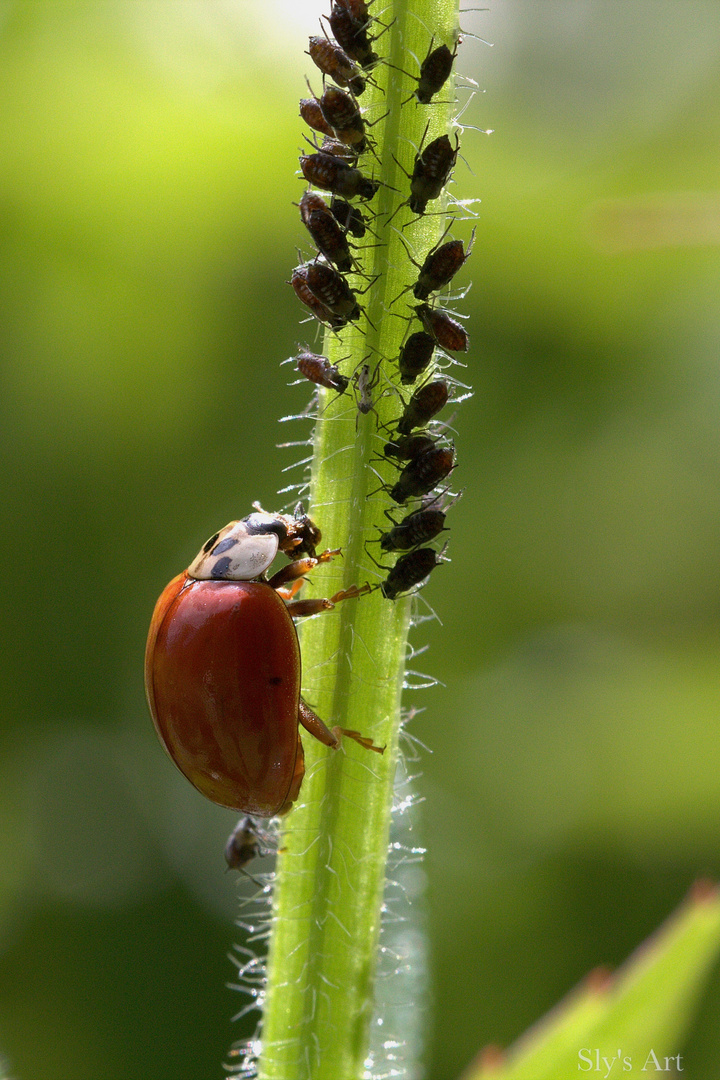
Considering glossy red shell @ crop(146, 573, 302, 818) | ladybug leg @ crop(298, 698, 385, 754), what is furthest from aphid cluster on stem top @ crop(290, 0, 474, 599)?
glossy red shell @ crop(146, 573, 302, 818)

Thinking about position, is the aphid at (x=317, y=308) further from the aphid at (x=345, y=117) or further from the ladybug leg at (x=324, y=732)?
the ladybug leg at (x=324, y=732)

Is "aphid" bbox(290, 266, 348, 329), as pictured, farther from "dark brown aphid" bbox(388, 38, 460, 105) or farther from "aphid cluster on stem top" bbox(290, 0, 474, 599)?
"dark brown aphid" bbox(388, 38, 460, 105)

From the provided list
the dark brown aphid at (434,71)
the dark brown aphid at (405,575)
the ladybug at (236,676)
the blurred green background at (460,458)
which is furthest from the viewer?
the blurred green background at (460,458)

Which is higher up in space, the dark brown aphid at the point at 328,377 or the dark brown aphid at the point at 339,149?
the dark brown aphid at the point at 339,149

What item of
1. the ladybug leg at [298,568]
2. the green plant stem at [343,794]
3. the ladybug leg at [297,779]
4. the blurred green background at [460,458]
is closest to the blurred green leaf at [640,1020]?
the green plant stem at [343,794]

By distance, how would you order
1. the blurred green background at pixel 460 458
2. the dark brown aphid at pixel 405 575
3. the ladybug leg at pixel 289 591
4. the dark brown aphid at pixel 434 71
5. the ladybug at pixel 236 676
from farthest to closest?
1. the blurred green background at pixel 460 458
2. the ladybug leg at pixel 289 591
3. the ladybug at pixel 236 676
4. the dark brown aphid at pixel 405 575
5. the dark brown aphid at pixel 434 71

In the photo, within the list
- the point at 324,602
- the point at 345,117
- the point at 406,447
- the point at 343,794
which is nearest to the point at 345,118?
the point at 345,117

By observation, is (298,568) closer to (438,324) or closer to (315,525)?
(315,525)

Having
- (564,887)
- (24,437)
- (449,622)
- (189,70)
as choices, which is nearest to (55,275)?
(24,437)

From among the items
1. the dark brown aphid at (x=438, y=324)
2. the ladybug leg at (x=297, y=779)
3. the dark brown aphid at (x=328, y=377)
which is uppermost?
the dark brown aphid at (x=438, y=324)
